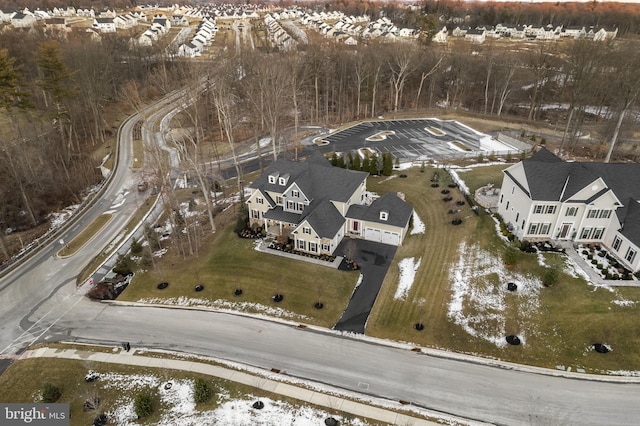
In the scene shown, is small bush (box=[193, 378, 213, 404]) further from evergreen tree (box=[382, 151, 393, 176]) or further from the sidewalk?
evergreen tree (box=[382, 151, 393, 176])

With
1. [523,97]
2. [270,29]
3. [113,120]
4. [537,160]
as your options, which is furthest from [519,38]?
[113,120]

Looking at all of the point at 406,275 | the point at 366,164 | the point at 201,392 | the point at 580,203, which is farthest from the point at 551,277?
the point at 201,392

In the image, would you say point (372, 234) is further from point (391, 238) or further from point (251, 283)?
point (251, 283)

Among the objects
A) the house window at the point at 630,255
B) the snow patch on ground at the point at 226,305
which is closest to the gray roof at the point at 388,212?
the snow patch on ground at the point at 226,305

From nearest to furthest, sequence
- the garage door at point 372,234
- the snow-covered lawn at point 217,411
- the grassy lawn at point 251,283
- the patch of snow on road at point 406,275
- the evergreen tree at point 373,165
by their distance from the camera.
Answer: the snow-covered lawn at point 217,411
the grassy lawn at point 251,283
the patch of snow on road at point 406,275
the garage door at point 372,234
the evergreen tree at point 373,165

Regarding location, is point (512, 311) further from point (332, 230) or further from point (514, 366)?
point (332, 230)

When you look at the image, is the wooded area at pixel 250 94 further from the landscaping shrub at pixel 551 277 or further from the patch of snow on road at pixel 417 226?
the landscaping shrub at pixel 551 277

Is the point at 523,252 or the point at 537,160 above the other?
the point at 537,160
